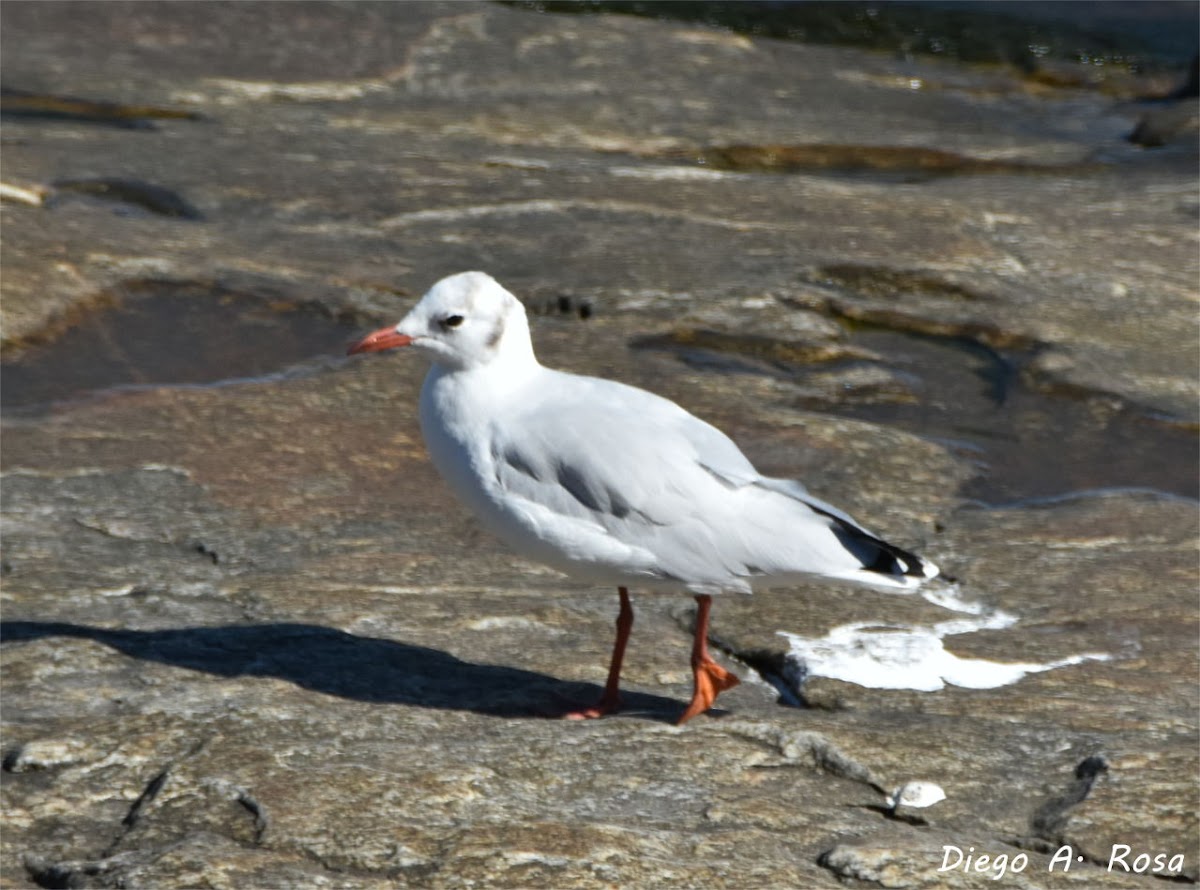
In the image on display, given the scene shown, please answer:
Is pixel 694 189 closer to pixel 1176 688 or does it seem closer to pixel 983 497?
pixel 983 497

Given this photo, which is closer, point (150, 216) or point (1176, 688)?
point (1176, 688)

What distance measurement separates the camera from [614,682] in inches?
181

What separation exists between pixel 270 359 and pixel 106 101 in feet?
16.2

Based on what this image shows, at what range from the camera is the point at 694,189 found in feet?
35.0

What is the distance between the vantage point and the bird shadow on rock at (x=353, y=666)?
15.1ft

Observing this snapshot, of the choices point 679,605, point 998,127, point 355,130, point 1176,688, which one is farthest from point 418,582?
point 998,127

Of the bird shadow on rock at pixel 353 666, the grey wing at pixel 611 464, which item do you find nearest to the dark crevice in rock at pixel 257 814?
the bird shadow on rock at pixel 353 666

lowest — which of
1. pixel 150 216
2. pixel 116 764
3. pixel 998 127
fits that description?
pixel 116 764

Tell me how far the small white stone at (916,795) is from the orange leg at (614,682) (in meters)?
0.82

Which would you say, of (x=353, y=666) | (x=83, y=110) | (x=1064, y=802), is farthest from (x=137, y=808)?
(x=83, y=110)

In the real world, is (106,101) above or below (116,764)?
above

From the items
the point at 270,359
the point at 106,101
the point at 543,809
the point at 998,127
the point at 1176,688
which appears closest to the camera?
the point at 543,809
